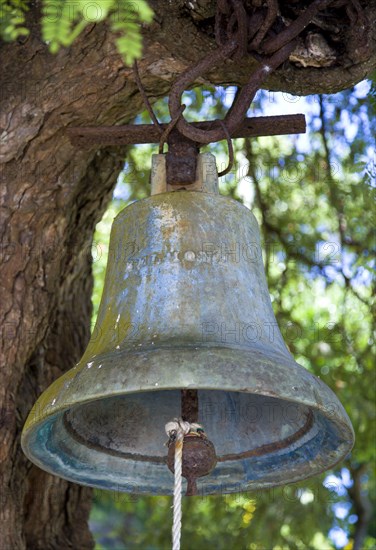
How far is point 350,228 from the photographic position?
12.7 ft

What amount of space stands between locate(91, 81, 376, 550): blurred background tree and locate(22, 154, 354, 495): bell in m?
1.58

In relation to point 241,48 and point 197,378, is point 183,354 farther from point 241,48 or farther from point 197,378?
point 241,48

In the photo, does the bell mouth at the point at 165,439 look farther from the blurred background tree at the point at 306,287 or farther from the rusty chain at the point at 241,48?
the blurred background tree at the point at 306,287

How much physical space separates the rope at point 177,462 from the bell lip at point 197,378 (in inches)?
6.1

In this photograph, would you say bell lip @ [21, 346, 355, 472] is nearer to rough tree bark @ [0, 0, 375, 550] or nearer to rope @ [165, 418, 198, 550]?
rope @ [165, 418, 198, 550]

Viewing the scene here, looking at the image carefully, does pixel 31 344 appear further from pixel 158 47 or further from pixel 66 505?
pixel 158 47

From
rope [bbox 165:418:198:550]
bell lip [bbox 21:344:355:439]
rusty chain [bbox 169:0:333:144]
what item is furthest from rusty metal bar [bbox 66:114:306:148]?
rope [bbox 165:418:198:550]

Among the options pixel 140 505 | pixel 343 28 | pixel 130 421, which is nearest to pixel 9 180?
pixel 130 421

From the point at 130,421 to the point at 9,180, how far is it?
727 mm

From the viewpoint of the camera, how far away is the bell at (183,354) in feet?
5.79

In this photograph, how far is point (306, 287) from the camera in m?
4.14

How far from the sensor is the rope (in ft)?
5.32

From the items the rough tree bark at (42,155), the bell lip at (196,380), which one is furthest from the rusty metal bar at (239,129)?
the bell lip at (196,380)

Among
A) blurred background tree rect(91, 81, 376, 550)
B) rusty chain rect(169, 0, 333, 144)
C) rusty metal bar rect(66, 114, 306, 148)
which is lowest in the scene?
blurred background tree rect(91, 81, 376, 550)
